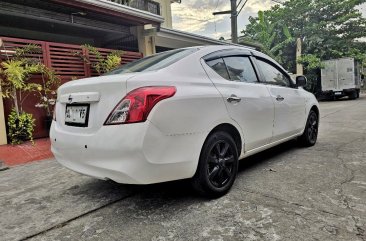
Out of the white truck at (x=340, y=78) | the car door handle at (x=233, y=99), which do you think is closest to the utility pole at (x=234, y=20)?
the white truck at (x=340, y=78)

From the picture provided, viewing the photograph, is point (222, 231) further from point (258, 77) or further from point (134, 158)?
point (258, 77)

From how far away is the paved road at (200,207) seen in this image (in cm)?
227

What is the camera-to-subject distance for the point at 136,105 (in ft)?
7.62

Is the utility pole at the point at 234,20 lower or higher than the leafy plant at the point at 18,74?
higher

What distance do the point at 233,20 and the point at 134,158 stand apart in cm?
1193

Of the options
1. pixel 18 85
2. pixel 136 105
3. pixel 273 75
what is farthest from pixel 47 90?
pixel 136 105

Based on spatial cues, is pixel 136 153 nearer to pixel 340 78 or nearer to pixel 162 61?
pixel 162 61

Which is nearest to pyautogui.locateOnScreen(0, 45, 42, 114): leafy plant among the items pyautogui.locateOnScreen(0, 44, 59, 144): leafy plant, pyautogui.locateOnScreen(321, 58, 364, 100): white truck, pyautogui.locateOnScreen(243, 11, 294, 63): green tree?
pyautogui.locateOnScreen(0, 44, 59, 144): leafy plant

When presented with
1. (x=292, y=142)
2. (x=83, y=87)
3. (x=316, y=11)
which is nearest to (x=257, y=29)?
(x=316, y=11)

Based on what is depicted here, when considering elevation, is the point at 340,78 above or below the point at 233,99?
above

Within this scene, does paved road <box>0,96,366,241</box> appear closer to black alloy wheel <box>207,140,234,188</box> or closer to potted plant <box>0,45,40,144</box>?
black alloy wheel <box>207,140,234,188</box>

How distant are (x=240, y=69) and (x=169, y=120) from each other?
1442 millimetres

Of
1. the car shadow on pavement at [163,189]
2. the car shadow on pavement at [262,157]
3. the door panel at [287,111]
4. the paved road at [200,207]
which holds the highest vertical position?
the door panel at [287,111]

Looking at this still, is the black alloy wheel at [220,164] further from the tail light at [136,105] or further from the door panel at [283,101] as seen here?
the door panel at [283,101]
